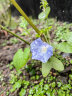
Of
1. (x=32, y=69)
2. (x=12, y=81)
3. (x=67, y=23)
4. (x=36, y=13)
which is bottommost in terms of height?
(x=12, y=81)

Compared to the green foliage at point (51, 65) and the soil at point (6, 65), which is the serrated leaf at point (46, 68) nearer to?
the green foliage at point (51, 65)

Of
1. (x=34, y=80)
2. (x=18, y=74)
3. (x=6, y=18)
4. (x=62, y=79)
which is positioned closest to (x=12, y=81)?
(x=18, y=74)

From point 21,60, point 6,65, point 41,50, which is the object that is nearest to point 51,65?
point 41,50

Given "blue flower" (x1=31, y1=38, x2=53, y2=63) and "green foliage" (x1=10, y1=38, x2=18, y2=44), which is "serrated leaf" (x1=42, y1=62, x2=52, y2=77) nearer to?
"blue flower" (x1=31, y1=38, x2=53, y2=63)

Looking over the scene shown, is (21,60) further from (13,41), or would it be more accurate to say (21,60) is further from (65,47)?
(13,41)

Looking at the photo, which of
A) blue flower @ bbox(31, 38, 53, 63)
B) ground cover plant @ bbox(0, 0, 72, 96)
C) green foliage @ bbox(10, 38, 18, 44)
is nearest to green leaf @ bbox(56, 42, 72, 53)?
ground cover plant @ bbox(0, 0, 72, 96)

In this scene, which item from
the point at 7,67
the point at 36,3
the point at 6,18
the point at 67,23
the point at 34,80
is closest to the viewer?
the point at 34,80

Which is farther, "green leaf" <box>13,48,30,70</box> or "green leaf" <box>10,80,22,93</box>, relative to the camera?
"green leaf" <box>10,80,22,93</box>

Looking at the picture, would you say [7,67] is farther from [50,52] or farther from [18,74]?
[50,52]

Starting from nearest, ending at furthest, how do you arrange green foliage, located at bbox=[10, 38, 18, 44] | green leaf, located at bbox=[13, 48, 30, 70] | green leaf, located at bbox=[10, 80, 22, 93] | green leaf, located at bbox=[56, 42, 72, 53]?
green leaf, located at bbox=[56, 42, 72, 53], green leaf, located at bbox=[13, 48, 30, 70], green leaf, located at bbox=[10, 80, 22, 93], green foliage, located at bbox=[10, 38, 18, 44]
